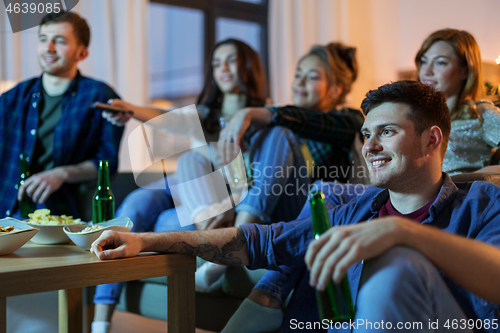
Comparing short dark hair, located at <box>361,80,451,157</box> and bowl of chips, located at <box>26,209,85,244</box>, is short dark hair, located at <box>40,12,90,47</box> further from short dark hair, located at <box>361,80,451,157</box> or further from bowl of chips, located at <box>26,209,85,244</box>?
short dark hair, located at <box>361,80,451,157</box>

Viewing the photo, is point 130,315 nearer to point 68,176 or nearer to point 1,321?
point 68,176

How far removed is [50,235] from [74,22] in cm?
121

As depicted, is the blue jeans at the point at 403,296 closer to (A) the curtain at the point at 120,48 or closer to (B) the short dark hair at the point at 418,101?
(B) the short dark hair at the point at 418,101

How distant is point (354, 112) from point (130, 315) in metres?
1.35

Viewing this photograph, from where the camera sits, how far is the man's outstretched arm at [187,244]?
958mm

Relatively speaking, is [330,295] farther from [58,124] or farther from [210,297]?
[58,124]

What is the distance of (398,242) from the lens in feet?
2.28

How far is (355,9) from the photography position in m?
4.34

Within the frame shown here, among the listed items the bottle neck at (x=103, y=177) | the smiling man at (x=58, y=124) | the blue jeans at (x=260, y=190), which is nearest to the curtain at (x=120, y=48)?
the smiling man at (x=58, y=124)

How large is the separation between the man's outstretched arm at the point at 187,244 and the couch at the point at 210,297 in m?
0.35

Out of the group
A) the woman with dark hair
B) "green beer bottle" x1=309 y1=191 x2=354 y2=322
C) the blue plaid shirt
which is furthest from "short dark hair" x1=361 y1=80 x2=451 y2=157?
the blue plaid shirt

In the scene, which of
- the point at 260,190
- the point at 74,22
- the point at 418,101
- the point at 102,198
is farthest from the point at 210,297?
the point at 74,22

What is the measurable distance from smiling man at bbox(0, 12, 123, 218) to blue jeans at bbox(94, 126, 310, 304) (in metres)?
0.36

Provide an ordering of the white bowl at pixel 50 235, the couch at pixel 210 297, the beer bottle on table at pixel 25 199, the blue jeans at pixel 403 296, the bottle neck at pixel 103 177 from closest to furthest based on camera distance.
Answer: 1. the blue jeans at pixel 403 296
2. the white bowl at pixel 50 235
3. the bottle neck at pixel 103 177
4. the couch at pixel 210 297
5. the beer bottle on table at pixel 25 199
